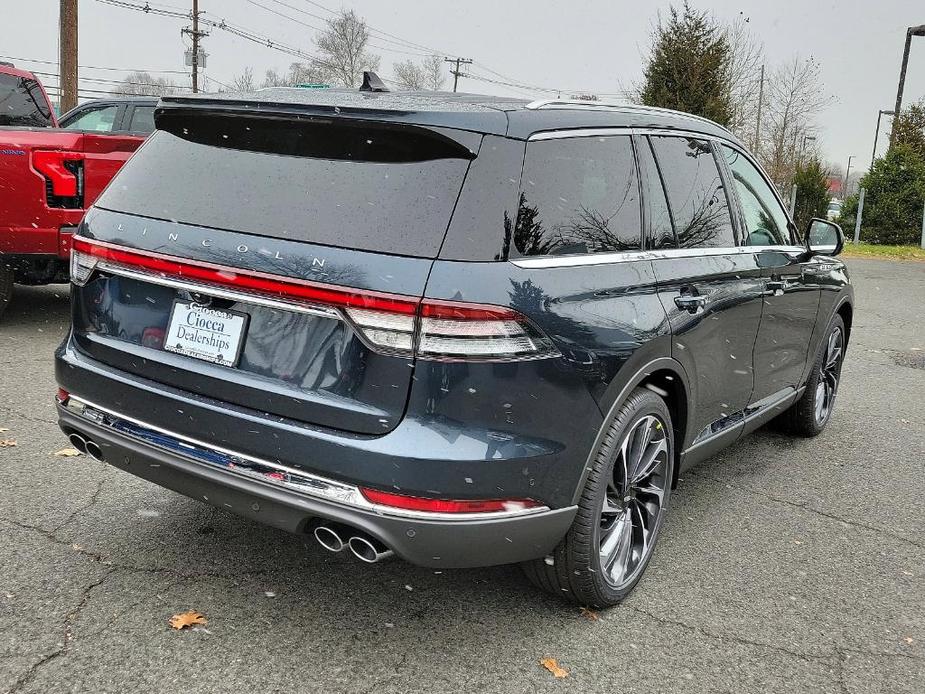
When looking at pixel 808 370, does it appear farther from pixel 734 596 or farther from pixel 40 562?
pixel 40 562

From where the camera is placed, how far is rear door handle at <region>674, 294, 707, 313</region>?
3.25m

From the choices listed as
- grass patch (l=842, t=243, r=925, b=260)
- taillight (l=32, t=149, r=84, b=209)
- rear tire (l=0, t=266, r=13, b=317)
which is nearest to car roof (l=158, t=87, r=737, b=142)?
taillight (l=32, t=149, r=84, b=209)

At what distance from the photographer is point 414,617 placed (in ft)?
9.84

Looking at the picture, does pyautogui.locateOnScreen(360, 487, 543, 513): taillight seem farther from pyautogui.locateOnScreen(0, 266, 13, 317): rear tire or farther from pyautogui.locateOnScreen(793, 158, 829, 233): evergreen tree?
pyautogui.locateOnScreen(793, 158, 829, 233): evergreen tree

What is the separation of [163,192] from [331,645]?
1.57 metres

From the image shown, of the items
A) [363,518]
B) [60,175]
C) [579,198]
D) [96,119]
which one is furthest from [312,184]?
[96,119]

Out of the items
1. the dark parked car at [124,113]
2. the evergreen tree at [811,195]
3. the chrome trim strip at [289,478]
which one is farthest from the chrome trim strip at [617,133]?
the evergreen tree at [811,195]

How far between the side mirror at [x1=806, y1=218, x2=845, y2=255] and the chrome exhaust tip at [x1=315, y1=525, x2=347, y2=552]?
10.7ft

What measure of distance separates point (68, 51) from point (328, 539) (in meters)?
17.5

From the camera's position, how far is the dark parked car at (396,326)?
2400 mm

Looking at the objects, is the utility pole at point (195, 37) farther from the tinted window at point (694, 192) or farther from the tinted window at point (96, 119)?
the tinted window at point (694, 192)

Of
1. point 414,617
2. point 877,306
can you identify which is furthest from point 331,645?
point 877,306

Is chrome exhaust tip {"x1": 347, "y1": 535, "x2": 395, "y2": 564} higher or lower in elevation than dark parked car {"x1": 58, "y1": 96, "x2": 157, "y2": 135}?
lower

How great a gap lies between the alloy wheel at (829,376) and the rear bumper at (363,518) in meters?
3.30
